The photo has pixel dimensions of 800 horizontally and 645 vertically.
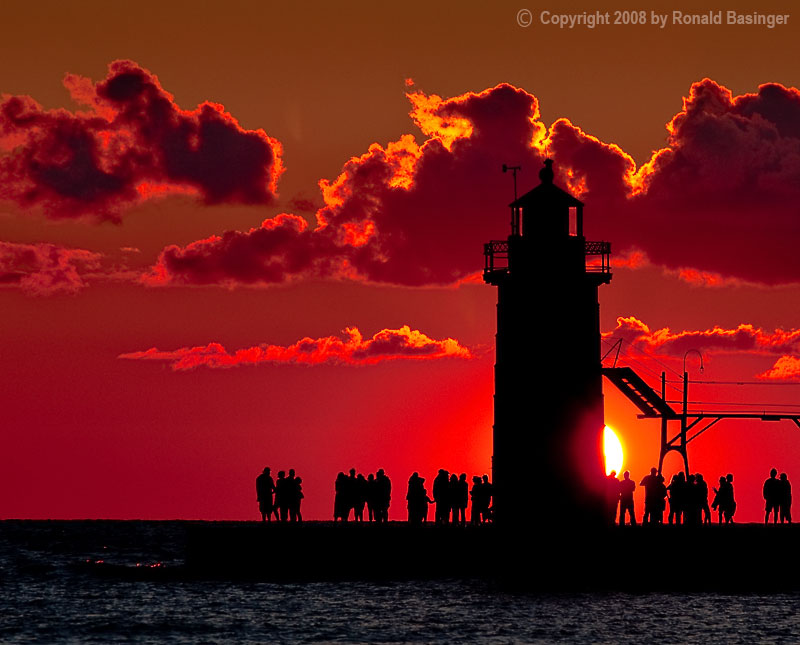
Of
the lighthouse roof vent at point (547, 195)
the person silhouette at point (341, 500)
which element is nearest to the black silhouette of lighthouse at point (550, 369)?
the lighthouse roof vent at point (547, 195)

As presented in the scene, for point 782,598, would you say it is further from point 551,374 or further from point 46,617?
point 46,617

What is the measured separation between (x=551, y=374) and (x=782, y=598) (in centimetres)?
846

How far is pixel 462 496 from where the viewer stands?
50.2 metres

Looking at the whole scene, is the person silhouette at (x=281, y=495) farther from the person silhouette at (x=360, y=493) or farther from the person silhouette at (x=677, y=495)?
the person silhouette at (x=677, y=495)

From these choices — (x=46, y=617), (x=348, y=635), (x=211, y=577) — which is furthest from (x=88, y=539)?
(x=348, y=635)

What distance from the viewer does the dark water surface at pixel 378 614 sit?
3959cm

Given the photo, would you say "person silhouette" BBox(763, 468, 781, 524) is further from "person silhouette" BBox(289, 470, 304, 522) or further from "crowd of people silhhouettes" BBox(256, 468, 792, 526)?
"person silhouette" BBox(289, 470, 304, 522)

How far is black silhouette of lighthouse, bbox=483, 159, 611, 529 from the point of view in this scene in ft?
154

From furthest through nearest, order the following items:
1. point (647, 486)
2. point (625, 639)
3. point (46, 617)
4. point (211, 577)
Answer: point (211, 577) → point (647, 486) → point (46, 617) → point (625, 639)

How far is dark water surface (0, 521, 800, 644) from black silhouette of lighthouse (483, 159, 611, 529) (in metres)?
2.53

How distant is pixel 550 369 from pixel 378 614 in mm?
8509

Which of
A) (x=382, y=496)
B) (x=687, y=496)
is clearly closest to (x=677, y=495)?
(x=687, y=496)

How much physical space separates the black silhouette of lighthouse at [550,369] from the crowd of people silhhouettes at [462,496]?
188cm

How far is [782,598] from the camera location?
151ft
